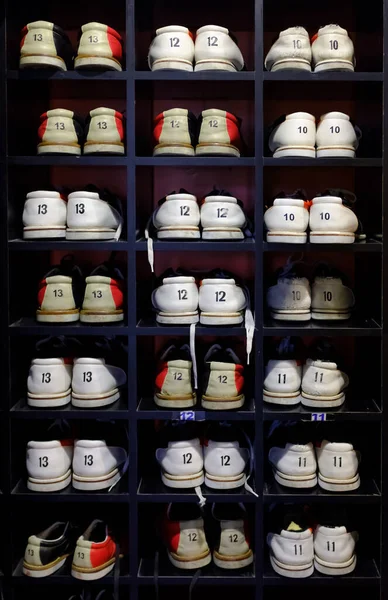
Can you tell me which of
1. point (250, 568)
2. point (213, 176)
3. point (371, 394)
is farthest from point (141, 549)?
point (213, 176)

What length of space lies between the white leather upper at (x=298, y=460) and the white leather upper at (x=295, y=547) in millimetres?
201

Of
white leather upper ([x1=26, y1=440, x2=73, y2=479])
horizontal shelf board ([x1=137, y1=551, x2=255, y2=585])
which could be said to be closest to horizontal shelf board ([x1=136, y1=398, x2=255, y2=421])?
white leather upper ([x1=26, y1=440, x2=73, y2=479])

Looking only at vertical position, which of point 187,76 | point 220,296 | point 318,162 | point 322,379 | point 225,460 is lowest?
point 225,460

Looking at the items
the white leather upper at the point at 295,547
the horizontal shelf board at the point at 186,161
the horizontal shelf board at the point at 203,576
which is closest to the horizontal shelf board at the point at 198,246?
the horizontal shelf board at the point at 186,161

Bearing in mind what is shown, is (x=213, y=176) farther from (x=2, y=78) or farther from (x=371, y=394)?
(x=371, y=394)

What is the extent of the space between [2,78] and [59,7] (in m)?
0.58

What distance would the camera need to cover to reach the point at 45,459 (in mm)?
2186

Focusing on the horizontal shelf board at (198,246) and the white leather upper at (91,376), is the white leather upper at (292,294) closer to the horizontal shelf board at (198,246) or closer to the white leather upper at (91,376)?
the horizontal shelf board at (198,246)

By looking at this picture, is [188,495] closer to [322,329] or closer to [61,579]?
[61,579]

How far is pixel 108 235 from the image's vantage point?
2.21 meters

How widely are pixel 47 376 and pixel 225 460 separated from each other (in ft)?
2.26

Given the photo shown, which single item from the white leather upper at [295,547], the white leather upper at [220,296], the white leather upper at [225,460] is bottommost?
the white leather upper at [295,547]

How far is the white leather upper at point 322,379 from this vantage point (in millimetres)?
2188

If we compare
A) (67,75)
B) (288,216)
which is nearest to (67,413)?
(288,216)
